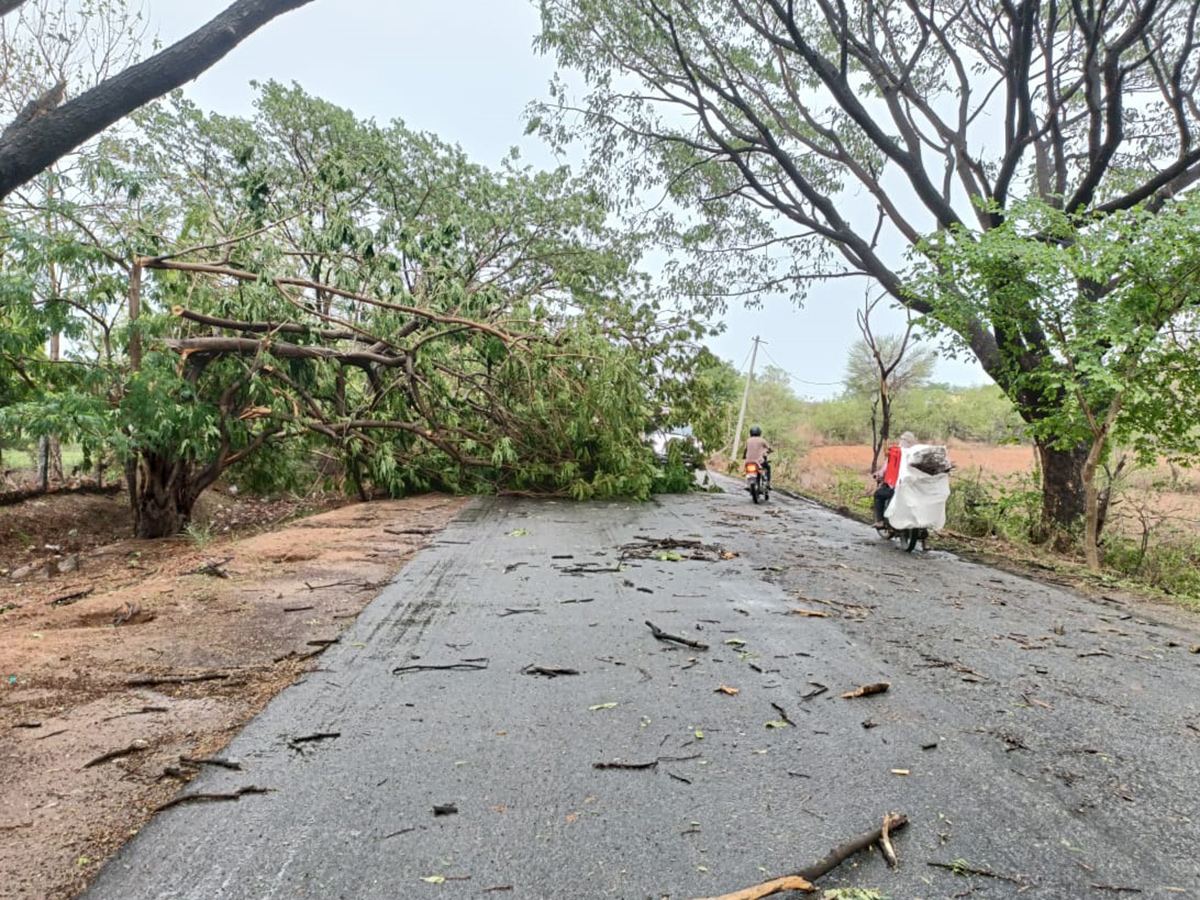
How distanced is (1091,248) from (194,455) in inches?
459

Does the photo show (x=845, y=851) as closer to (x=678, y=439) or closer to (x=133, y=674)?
(x=133, y=674)

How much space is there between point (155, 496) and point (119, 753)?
8.47 m

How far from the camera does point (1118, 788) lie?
2.77 m

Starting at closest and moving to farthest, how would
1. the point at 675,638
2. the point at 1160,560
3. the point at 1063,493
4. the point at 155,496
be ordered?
the point at 675,638 → the point at 1160,560 → the point at 155,496 → the point at 1063,493

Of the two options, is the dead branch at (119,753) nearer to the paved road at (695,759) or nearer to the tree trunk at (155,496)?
the paved road at (695,759)

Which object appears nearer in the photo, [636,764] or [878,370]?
[636,764]

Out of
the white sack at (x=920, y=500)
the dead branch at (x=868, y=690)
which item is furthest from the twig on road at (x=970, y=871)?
the white sack at (x=920, y=500)

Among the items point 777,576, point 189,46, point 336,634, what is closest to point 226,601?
point 336,634

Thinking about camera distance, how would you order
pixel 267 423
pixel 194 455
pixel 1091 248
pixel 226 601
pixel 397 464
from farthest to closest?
1. pixel 397 464
2. pixel 267 423
3. pixel 194 455
4. pixel 1091 248
5. pixel 226 601

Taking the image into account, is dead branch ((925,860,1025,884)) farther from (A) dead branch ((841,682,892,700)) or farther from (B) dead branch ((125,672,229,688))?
(B) dead branch ((125,672,229,688))

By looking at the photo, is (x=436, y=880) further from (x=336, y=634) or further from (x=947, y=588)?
(x=947, y=588)

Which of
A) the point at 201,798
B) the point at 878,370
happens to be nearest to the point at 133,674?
the point at 201,798

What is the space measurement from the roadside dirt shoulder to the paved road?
7.2 inches

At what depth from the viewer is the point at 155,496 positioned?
9938 millimetres
